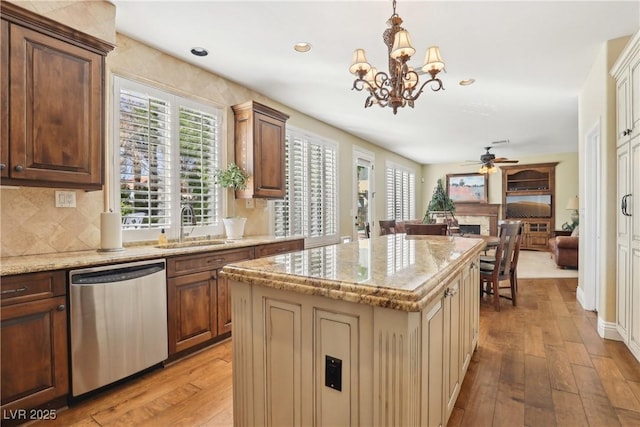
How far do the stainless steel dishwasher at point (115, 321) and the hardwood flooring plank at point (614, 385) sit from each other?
3.06 meters

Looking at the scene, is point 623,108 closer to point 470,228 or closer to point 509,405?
point 509,405

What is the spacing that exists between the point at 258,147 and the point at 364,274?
280 cm

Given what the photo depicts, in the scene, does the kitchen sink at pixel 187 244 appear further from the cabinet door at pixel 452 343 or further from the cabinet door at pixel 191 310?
the cabinet door at pixel 452 343

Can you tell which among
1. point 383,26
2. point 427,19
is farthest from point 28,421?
point 427,19

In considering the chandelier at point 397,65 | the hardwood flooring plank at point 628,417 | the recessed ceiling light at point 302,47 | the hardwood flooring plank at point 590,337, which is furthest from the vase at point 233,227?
the hardwood flooring plank at point 590,337

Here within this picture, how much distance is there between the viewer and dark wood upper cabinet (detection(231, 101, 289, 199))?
3.69 m

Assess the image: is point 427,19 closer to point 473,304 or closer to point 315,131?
point 473,304

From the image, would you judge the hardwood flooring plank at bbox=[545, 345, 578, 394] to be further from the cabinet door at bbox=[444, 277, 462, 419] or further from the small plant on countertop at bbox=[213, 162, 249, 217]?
→ the small plant on countertop at bbox=[213, 162, 249, 217]

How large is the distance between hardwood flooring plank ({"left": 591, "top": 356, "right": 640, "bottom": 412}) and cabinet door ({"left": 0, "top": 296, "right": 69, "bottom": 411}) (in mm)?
3354

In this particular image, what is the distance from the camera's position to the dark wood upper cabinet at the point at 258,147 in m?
3.69

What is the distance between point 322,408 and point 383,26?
272cm

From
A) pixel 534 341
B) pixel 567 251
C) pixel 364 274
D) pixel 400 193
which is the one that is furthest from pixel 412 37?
pixel 400 193

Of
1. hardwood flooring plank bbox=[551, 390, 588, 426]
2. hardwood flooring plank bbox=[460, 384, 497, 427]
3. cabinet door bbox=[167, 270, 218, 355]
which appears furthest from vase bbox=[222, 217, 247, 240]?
hardwood flooring plank bbox=[551, 390, 588, 426]

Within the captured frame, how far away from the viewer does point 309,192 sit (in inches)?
201
